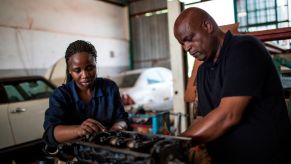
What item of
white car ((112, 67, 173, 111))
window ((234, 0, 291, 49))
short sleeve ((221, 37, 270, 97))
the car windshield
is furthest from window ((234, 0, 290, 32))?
short sleeve ((221, 37, 270, 97))

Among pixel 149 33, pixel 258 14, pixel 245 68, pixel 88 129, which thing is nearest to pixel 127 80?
pixel 258 14

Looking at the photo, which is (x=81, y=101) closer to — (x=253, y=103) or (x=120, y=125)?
(x=120, y=125)

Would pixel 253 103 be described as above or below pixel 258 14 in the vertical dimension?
below

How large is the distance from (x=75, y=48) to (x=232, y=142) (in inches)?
41.3

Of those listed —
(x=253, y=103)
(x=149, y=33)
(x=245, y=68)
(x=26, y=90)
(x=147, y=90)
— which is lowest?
(x=147, y=90)

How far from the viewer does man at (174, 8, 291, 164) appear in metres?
1.19

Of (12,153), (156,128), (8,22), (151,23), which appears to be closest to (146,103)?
(156,128)

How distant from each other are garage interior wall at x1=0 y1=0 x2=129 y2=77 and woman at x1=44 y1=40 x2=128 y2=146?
22.2ft

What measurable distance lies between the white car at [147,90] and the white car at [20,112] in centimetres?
204

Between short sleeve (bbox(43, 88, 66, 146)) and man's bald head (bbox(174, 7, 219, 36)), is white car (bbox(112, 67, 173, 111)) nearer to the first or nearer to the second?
short sleeve (bbox(43, 88, 66, 146))

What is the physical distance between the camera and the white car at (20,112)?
4.14m

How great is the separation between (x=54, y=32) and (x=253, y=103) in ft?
28.8

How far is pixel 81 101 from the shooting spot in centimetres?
168

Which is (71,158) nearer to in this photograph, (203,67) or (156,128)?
(203,67)
